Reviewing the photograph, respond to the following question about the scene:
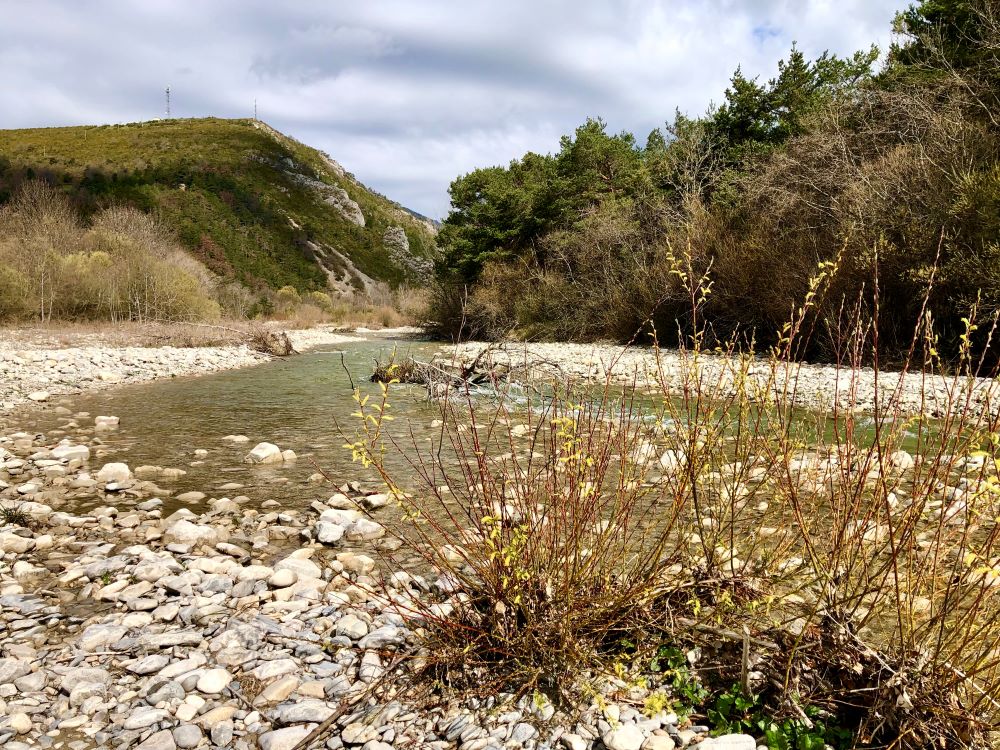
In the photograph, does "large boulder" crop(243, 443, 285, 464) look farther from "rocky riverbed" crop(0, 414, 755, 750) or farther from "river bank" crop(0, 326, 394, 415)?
"river bank" crop(0, 326, 394, 415)

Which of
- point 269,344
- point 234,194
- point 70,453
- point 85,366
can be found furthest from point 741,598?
point 234,194

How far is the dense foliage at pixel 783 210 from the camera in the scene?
13.2 metres

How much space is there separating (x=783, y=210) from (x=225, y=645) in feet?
60.7

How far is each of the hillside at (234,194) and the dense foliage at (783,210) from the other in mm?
43461

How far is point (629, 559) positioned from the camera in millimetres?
3852

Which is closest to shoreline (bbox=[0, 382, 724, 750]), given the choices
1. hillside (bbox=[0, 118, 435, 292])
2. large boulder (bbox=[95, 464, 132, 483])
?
large boulder (bbox=[95, 464, 132, 483])

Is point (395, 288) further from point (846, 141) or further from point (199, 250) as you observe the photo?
point (846, 141)

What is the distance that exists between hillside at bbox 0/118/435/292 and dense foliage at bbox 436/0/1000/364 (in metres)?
43.5

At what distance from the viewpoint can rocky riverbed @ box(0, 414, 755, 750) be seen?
91.7 inches

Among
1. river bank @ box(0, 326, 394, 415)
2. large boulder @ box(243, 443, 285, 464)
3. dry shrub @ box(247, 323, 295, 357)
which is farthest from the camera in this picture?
dry shrub @ box(247, 323, 295, 357)

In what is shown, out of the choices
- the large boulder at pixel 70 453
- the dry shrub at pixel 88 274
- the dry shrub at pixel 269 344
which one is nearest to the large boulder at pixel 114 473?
the large boulder at pixel 70 453

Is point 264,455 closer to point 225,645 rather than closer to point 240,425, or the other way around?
point 240,425

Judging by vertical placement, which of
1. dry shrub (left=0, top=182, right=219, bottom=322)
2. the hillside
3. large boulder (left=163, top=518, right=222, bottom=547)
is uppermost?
the hillside

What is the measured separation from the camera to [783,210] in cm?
1708
